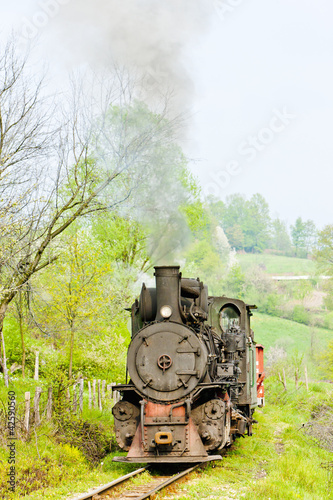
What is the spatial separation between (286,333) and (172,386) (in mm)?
50449

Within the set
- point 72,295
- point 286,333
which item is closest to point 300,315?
point 286,333

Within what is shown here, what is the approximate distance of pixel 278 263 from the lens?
4094 inches

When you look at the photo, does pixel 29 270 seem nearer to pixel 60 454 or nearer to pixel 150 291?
pixel 150 291

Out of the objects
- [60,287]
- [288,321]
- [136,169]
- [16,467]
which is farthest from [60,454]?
[288,321]

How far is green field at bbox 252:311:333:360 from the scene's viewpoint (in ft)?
166

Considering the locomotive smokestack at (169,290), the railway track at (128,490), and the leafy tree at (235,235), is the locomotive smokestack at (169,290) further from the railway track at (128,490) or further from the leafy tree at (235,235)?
the leafy tree at (235,235)

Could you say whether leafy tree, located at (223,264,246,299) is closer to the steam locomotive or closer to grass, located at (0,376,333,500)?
grass, located at (0,376,333,500)

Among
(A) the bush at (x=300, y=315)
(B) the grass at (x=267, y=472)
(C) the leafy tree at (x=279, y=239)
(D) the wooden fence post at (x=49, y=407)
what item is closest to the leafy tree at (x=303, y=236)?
(C) the leafy tree at (x=279, y=239)

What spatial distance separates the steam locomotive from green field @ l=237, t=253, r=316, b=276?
3120 inches

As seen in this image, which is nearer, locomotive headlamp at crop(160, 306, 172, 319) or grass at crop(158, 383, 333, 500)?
grass at crop(158, 383, 333, 500)

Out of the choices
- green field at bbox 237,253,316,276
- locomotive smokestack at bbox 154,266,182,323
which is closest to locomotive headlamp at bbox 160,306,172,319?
locomotive smokestack at bbox 154,266,182,323

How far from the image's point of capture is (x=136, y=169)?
1336 centimetres

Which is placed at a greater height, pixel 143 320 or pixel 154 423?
pixel 143 320

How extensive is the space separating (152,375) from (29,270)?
13.2 feet
